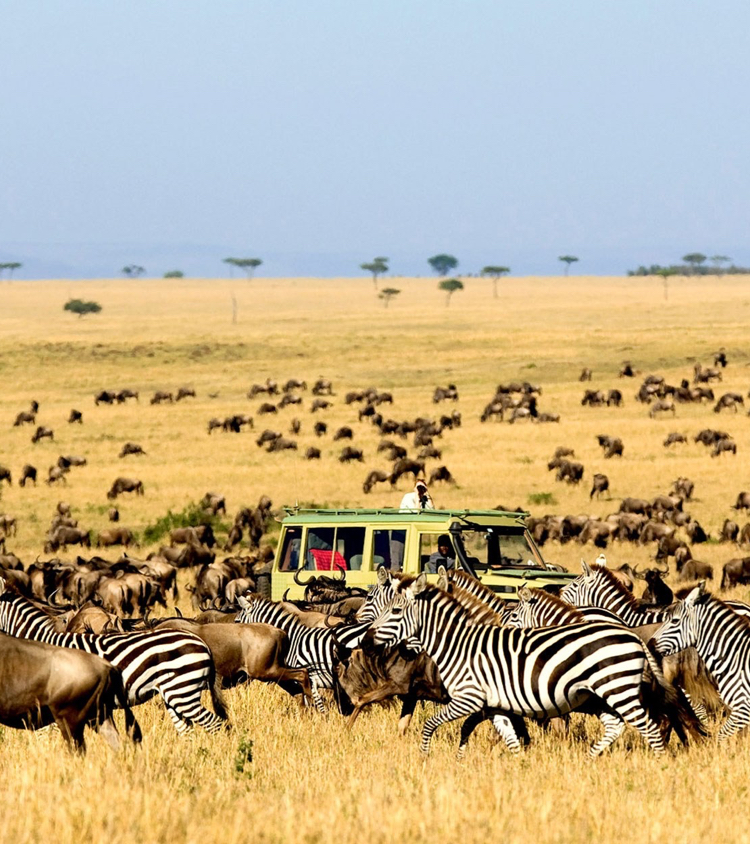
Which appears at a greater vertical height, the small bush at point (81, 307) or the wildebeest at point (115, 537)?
the small bush at point (81, 307)

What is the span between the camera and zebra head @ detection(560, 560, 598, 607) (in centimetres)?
1387

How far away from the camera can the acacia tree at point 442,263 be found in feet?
630

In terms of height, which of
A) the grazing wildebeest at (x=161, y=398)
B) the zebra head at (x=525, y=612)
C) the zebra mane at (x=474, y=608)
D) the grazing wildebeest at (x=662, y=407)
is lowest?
the grazing wildebeest at (x=161, y=398)

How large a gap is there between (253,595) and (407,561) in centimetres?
213

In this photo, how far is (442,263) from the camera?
195 m

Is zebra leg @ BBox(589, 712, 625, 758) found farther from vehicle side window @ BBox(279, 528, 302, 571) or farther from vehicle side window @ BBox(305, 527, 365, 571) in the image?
vehicle side window @ BBox(279, 528, 302, 571)

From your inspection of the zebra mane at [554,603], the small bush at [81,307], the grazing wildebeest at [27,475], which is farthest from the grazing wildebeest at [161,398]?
the small bush at [81,307]

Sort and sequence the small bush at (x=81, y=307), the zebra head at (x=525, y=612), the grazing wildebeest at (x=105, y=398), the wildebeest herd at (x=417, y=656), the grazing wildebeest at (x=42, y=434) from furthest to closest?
the small bush at (x=81, y=307) < the grazing wildebeest at (x=105, y=398) < the grazing wildebeest at (x=42, y=434) < the zebra head at (x=525, y=612) < the wildebeest herd at (x=417, y=656)

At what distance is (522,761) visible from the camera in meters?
9.73

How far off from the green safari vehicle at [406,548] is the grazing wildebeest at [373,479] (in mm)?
19811

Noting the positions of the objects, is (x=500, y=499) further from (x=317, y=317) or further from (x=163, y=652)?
(x=317, y=317)

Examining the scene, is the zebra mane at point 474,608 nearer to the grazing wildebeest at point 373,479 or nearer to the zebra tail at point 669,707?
the zebra tail at point 669,707

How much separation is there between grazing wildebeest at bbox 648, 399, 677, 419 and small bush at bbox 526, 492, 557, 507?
48.9 feet

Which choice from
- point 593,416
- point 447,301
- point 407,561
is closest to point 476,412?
point 593,416
